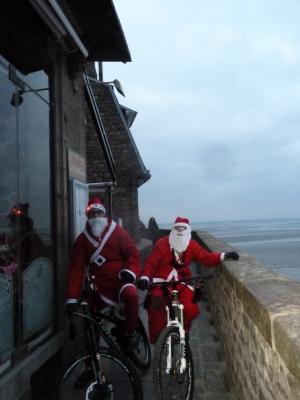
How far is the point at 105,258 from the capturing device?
4523 mm

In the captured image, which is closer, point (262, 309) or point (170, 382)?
point (262, 309)

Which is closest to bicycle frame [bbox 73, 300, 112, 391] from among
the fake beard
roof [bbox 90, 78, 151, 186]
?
the fake beard

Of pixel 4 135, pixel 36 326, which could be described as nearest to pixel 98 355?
pixel 36 326

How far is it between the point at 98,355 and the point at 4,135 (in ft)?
7.52

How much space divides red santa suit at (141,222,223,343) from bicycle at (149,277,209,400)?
0.43 feet

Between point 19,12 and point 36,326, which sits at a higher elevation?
point 19,12

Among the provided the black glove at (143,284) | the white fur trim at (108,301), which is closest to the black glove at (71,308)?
the black glove at (143,284)

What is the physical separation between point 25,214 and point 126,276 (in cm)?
129

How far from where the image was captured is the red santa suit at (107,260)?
4.43 m

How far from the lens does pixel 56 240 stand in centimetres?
502

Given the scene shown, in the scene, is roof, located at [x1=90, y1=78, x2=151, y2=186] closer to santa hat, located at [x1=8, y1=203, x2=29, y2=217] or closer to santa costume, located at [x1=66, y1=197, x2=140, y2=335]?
santa costume, located at [x1=66, y1=197, x2=140, y2=335]

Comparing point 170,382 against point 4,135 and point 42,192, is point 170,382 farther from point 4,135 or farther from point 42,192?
point 4,135

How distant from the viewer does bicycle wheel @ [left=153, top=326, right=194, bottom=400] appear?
3.67 meters

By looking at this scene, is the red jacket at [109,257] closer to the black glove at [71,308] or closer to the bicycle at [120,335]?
the bicycle at [120,335]
